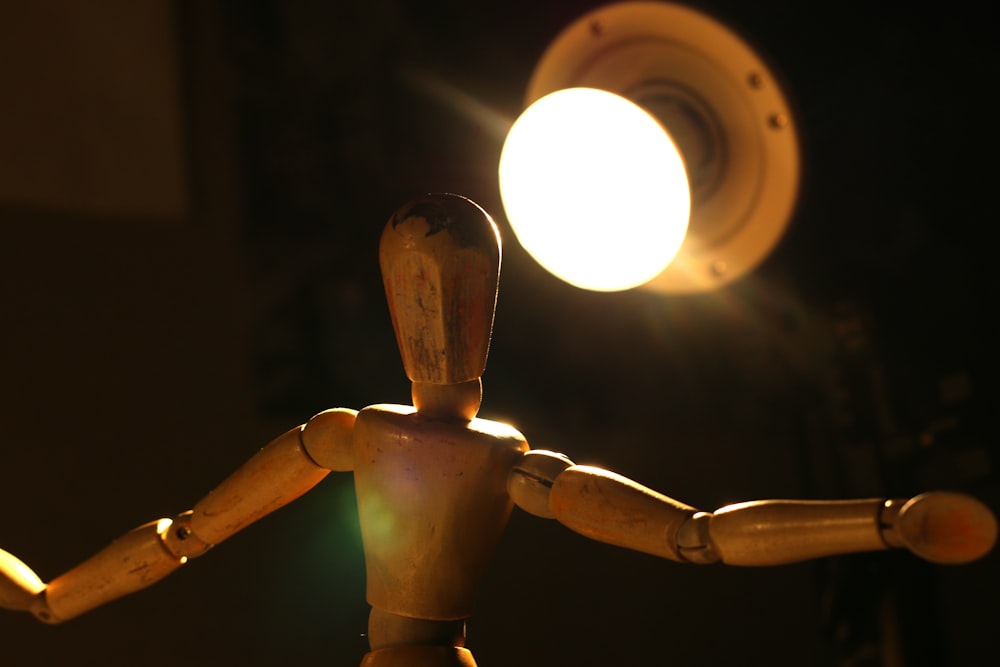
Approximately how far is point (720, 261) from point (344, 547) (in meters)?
0.68

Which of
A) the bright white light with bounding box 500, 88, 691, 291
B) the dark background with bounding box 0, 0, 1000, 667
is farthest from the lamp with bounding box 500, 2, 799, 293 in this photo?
the dark background with bounding box 0, 0, 1000, 667

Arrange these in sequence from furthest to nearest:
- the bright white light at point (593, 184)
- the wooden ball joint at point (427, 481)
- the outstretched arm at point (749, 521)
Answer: the bright white light at point (593, 184)
the wooden ball joint at point (427, 481)
the outstretched arm at point (749, 521)

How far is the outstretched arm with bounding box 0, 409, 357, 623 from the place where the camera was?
786 millimetres

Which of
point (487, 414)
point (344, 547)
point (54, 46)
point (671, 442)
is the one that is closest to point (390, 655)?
point (344, 547)

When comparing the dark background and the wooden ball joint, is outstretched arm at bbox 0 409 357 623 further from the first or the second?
the dark background

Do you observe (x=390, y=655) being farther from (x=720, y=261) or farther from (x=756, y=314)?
(x=756, y=314)

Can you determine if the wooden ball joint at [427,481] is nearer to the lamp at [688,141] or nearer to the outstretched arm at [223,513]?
the outstretched arm at [223,513]

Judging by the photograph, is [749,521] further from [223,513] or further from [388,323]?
[388,323]

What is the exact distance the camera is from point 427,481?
731mm

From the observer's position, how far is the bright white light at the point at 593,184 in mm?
916

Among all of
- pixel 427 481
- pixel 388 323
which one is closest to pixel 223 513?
pixel 427 481

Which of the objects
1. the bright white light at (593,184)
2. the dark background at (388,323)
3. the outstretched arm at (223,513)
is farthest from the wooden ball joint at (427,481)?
the dark background at (388,323)

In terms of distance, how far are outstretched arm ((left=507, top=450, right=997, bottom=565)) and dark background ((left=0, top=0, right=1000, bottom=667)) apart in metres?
0.60

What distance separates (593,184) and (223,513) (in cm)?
43
